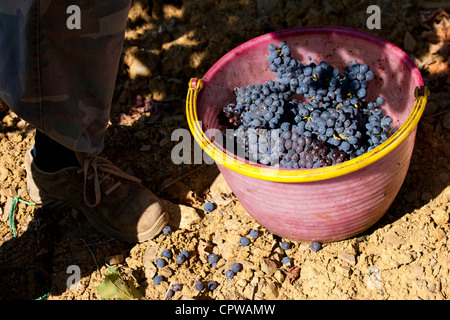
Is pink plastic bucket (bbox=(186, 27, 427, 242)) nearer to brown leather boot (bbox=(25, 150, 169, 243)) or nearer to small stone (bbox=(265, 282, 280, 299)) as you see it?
small stone (bbox=(265, 282, 280, 299))

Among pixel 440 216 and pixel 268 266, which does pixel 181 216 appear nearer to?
pixel 268 266

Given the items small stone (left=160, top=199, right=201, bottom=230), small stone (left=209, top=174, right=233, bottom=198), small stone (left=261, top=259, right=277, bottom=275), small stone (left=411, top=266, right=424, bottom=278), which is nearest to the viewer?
small stone (left=411, top=266, right=424, bottom=278)

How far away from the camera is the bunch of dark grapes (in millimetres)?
2092

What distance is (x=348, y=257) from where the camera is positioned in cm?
230

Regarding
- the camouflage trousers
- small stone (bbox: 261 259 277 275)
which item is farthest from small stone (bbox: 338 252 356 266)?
the camouflage trousers

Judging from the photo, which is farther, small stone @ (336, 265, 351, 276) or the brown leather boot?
the brown leather boot

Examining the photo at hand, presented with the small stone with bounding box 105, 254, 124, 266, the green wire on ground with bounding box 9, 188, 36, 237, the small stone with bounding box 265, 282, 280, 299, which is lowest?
the small stone with bounding box 265, 282, 280, 299

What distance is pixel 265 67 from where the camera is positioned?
256cm

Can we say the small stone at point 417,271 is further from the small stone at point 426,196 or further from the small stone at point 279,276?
the small stone at point 279,276

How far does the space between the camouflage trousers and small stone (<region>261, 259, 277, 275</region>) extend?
1045mm

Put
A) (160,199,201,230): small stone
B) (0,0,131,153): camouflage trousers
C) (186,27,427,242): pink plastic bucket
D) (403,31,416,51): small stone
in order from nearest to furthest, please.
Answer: (0,0,131,153): camouflage trousers, (186,27,427,242): pink plastic bucket, (160,199,201,230): small stone, (403,31,416,51): small stone

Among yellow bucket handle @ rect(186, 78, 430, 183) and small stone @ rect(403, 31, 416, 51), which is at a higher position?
yellow bucket handle @ rect(186, 78, 430, 183)

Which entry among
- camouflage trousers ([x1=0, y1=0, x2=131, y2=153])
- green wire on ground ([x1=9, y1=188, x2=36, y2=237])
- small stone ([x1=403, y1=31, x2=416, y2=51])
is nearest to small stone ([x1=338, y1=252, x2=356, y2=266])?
camouflage trousers ([x1=0, y1=0, x2=131, y2=153])

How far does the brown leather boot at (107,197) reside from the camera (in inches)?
99.3
